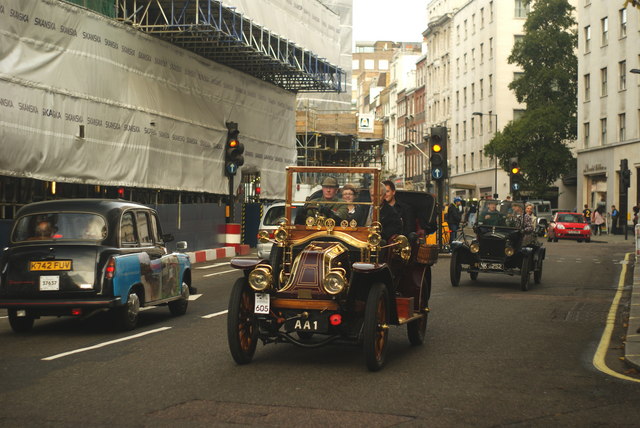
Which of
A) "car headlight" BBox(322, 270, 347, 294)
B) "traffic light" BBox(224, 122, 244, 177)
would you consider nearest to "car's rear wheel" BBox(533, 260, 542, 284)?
"traffic light" BBox(224, 122, 244, 177)

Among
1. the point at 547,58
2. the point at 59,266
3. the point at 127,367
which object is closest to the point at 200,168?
the point at 59,266

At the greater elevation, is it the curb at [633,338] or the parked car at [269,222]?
the parked car at [269,222]

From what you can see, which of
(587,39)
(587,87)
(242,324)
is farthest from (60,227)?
(587,39)

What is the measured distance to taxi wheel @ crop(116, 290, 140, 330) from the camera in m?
12.3

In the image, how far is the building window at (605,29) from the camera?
62938mm

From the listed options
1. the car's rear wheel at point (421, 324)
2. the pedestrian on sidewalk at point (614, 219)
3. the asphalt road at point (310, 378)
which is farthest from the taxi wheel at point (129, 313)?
the pedestrian on sidewalk at point (614, 219)

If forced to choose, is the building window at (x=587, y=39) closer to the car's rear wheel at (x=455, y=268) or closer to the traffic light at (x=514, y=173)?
the traffic light at (x=514, y=173)

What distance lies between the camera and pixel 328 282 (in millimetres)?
8984

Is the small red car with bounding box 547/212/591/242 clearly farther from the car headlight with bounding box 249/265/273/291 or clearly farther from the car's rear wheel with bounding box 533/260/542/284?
the car headlight with bounding box 249/265/273/291

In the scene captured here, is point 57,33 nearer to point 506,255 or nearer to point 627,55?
point 506,255

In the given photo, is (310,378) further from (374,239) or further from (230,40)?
(230,40)

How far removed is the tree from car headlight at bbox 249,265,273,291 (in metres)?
63.7

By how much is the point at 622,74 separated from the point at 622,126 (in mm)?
3036

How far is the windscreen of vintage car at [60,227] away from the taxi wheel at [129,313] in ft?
2.72
